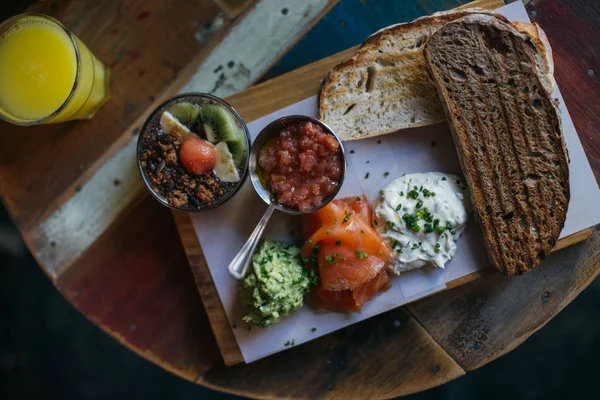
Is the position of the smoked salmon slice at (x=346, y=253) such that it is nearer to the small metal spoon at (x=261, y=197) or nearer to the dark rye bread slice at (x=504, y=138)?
the small metal spoon at (x=261, y=197)

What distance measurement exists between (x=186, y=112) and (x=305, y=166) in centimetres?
59

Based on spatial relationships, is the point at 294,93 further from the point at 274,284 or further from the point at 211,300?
the point at 211,300

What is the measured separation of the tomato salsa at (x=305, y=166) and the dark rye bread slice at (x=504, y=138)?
59 centimetres

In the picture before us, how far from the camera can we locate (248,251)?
2.24 metres

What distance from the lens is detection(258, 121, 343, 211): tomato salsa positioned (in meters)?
2.10

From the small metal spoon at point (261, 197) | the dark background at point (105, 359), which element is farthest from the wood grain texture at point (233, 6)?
the dark background at point (105, 359)

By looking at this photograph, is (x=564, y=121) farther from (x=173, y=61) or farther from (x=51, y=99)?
(x=51, y=99)

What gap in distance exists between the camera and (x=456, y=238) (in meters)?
2.28

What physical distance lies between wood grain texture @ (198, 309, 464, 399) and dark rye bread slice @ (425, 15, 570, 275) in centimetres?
56

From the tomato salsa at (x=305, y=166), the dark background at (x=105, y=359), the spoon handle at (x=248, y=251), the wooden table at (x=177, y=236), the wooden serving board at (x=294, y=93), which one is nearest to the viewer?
the tomato salsa at (x=305, y=166)

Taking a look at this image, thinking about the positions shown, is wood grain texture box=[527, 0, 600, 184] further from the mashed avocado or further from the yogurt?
the mashed avocado

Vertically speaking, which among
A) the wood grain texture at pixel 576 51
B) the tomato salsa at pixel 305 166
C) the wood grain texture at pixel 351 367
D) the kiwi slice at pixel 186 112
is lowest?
the wood grain texture at pixel 351 367

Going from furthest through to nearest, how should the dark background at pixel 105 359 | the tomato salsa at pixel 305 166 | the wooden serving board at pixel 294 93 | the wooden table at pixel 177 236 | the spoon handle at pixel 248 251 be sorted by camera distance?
1. the dark background at pixel 105 359
2. the wooden table at pixel 177 236
3. the wooden serving board at pixel 294 93
4. the spoon handle at pixel 248 251
5. the tomato salsa at pixel 305 166

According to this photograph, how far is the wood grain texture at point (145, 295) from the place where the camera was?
2467 millimetres
